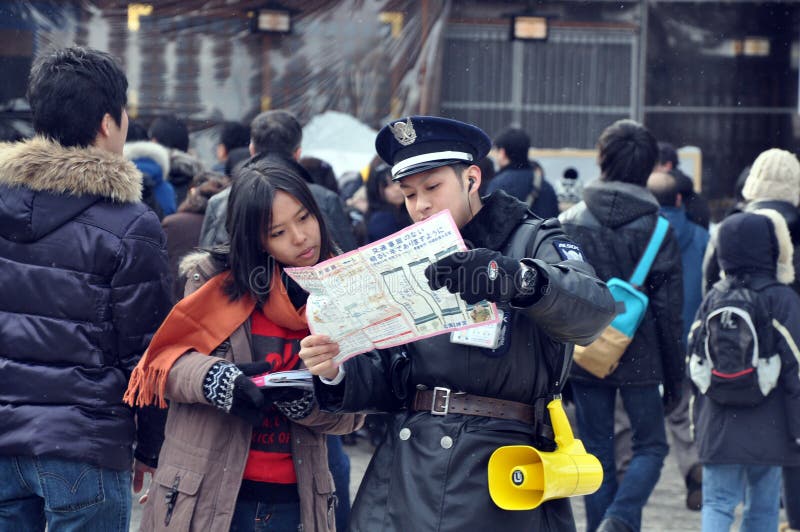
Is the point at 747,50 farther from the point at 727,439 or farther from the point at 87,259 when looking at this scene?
the point at 87,259

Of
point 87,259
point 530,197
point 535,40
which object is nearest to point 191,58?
point 535,40

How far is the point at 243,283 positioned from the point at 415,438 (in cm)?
76

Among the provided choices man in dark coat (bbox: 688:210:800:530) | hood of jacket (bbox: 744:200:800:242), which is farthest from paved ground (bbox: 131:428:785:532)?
hood of jacket (bbox: 744:200:800:242)

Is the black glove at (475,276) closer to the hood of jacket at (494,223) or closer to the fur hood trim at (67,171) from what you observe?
the hood of jacket at (494,223)

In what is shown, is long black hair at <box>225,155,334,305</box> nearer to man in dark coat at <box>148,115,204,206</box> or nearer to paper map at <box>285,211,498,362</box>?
paper map at <box>285,211,498,362</box>

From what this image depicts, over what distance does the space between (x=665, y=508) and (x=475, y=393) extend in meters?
4.50

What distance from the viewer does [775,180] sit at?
6285 mm

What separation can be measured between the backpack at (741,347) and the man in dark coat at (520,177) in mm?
2904

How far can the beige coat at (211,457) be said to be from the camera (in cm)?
347

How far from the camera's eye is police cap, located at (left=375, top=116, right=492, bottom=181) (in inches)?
126

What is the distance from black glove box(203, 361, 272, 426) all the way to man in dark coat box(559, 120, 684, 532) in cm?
273

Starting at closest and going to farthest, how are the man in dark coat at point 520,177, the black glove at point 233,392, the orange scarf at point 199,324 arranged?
1. the black glove at point 233,392
2. the orange scarf at point 199,324
3. the man in dark coat at point 520,177

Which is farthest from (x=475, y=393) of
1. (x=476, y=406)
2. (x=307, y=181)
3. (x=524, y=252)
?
(x=307, y=181)

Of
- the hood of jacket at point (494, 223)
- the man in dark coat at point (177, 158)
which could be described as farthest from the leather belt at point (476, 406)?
the man in dark coat at point (177, 158)
